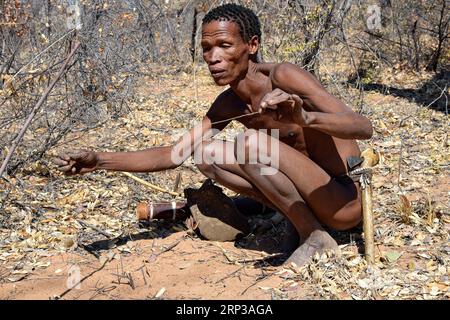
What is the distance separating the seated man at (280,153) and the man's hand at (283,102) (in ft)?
1.01

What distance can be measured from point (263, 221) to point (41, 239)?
1.23 metres

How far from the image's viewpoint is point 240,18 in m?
2.79

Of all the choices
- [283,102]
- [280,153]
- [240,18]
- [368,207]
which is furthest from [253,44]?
[368,207]

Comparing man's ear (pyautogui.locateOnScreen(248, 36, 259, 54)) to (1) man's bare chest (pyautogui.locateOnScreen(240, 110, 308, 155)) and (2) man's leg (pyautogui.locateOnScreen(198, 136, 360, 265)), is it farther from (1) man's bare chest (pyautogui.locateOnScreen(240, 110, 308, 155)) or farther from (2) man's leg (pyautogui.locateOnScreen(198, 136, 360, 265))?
(2) man's leg (pyautogui.locateOnScreen(198, 136, 360, 265))

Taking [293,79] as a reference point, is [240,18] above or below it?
above

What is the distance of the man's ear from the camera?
111 inches

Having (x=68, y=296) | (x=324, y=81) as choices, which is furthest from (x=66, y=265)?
(x=324, y=81)

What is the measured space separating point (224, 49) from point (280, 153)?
0.53 m

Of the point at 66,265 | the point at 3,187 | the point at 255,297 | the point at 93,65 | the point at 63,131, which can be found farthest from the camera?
the point at 93,65

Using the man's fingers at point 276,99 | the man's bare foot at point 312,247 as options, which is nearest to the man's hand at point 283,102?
the man's fingers at point 276,99

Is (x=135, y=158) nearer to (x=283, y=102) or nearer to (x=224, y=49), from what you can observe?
(x=224, y=49)

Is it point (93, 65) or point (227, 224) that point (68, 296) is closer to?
point (227, 224)
